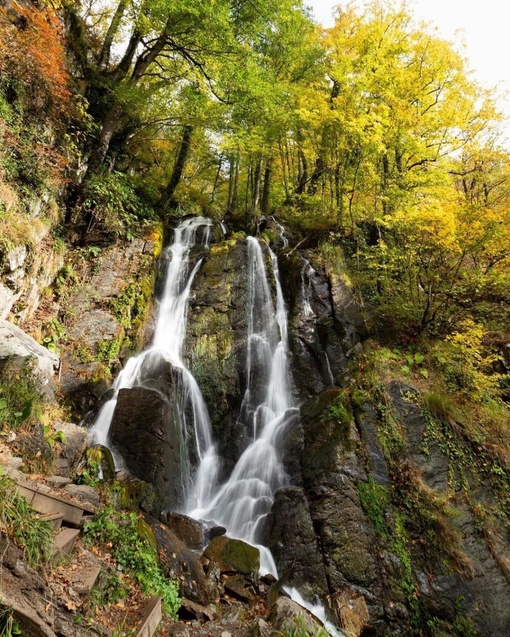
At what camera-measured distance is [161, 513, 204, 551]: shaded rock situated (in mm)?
6352

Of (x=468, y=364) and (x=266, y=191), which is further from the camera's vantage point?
(x=266, y=191)

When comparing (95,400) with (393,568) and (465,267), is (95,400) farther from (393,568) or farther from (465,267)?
(465,267)

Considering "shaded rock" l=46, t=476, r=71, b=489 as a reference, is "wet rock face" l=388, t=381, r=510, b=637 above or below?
below

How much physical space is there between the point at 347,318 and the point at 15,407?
351 inches

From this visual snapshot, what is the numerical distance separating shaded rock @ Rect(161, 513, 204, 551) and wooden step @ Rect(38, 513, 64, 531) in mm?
2769

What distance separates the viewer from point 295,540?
22.2 ft

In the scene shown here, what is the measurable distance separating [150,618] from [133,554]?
913mm

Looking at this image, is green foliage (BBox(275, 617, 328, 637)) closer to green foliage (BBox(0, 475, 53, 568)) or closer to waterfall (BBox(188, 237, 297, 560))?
waterfall (BBox(188, 237, 297, 560))

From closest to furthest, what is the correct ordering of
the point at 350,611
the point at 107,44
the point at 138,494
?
the point at 350,611 < the point at 138,494 < the point at 107,44

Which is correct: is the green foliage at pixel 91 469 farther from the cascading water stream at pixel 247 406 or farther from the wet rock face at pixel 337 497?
the wet rock face at pixel 337 497

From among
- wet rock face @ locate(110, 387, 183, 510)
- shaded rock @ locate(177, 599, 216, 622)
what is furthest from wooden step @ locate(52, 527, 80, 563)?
wet rock face @ locate(110, 387, 183, 510)

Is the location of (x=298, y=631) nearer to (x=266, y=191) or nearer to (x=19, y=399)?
(x=19, y=399)

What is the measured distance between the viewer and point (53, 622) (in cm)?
291

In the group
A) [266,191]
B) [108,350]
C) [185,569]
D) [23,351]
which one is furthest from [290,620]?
[266,191]
